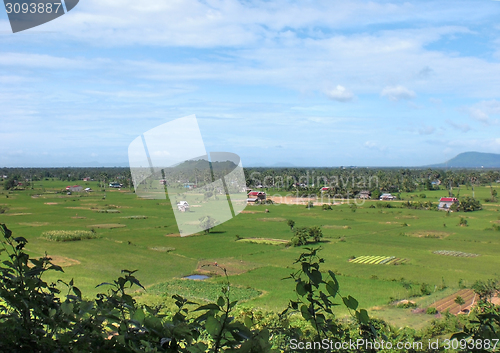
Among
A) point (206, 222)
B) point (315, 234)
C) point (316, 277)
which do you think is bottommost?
point (315, 234)

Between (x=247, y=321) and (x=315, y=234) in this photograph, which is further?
(x=315, y=234)

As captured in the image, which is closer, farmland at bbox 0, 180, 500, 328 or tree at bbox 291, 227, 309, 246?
farmland at bbox 0, 180, 500, 328

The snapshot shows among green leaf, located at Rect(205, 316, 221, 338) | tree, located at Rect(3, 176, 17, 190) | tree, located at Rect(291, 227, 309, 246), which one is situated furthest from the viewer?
tree, located at Rect(3, 176, 17, 190)

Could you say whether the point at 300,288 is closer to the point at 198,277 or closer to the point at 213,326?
the point at 213,326

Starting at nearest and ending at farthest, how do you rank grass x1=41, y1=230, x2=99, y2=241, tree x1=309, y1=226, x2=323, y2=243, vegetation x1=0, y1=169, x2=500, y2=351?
1. vegetation x1=0, y1=169, x2=500, y2=351
2. grass x1=41, y1=230, x2=99, y2=241
3. tree x1=309, y1=226, x2=323, y2=243

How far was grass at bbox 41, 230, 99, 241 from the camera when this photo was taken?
99.8ft

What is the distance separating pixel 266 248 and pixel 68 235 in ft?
53.6

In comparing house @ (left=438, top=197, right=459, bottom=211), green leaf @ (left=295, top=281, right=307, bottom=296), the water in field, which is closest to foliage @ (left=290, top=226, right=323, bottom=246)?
the water in field

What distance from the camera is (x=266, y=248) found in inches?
1190

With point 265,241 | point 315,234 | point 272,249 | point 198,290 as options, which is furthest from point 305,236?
point 198,290

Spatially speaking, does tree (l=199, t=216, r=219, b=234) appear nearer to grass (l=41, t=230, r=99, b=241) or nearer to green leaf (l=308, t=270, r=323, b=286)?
grass (l=41, t=230, r=99, b=241)

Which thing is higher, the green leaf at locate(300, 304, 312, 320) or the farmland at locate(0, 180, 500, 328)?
the green leaf at locate(300, 304, 312, 320)

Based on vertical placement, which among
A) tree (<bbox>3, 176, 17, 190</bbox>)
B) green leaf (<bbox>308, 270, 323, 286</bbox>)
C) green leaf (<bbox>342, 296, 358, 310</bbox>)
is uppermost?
green leaf (<bbox>308, 270, 323, 286</bbox>)

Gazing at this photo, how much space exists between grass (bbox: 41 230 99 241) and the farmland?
90 millimetres
